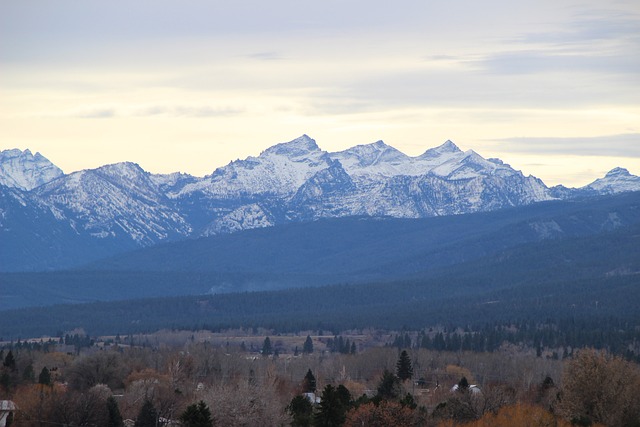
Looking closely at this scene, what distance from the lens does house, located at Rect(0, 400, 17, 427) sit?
510 feet

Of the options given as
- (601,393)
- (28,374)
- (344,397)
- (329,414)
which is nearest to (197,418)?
(329,414)

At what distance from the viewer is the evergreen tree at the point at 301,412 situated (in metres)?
144

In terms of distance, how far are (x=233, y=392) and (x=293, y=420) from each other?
409 inches

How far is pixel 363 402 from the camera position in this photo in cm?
15438

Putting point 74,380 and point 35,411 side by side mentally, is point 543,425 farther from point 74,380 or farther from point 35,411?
point 74,380

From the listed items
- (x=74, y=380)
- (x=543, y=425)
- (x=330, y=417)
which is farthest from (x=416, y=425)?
(x=74, y=380)

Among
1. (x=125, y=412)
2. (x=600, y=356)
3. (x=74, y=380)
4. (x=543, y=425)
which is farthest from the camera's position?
(x=74, y=380)

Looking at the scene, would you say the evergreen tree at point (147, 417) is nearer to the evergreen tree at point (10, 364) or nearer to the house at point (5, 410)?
the house at point (5, 410)

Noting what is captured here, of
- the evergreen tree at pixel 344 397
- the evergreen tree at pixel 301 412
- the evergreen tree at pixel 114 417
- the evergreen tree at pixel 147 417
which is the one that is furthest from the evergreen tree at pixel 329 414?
the evergreen tree at pixel 114 417

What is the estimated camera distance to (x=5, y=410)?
158m

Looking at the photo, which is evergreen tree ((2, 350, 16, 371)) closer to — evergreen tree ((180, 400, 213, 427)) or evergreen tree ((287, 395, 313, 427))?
evergreen tree ((287, 395, 313, 427))

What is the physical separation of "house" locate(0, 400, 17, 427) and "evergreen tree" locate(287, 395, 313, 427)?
27.0m

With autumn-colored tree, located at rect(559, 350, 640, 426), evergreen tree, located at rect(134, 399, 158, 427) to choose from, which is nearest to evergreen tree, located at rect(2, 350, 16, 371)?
evergreen tree, located at rect(134, 399, 158, 427)

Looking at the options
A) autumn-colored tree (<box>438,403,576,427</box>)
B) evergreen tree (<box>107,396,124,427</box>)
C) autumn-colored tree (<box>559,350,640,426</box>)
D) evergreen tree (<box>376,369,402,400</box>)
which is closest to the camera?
autumn-colored tree (<box>438,403,576,427</box>)
